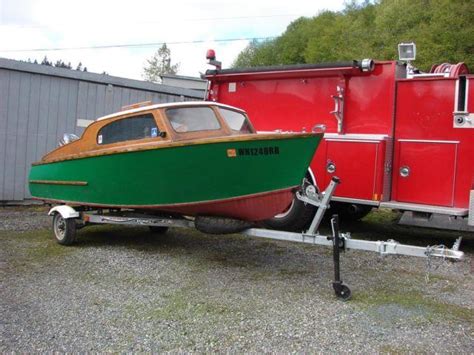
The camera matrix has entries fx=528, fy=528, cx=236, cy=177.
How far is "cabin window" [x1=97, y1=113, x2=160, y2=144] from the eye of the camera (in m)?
6.51

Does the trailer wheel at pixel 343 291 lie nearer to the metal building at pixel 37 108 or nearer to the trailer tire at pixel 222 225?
the trailer tire at pixel 222 225

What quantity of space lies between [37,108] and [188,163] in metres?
6.48

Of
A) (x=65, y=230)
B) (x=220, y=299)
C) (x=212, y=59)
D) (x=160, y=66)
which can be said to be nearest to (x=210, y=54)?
(x=212, y=59)

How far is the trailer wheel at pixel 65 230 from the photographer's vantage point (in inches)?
291

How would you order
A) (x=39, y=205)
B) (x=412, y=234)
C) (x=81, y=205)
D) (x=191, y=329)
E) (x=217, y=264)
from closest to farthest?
(x=191, y=329) < (x=217, y=264) < (x=81, y=205) < (x=412, y=234) < (x=39, y=205)

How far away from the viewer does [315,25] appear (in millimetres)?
55219

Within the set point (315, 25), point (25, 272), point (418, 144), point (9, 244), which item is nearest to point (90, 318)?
point (25, 272)

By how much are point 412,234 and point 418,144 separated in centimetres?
222

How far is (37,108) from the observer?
11.2 m

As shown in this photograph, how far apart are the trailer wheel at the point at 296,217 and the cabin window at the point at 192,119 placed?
2.19 metres

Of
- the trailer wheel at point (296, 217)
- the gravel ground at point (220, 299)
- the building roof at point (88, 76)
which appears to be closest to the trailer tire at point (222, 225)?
the gravel ground at point (220, 299)

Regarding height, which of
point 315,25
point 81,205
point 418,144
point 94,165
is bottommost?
point 81,205

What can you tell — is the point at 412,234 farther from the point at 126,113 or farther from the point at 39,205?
the point at 39,205

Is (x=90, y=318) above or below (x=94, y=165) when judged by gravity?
below
